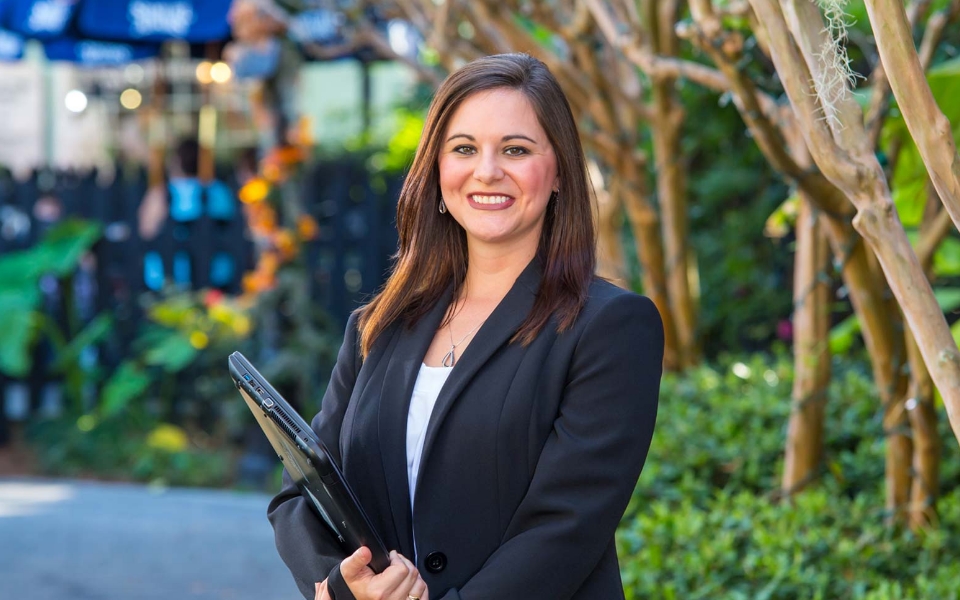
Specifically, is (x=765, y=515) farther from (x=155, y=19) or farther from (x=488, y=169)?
(x=155, y=19)

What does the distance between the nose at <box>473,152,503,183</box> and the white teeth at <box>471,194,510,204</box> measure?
0.04m

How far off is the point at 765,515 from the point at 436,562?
7.00 feet

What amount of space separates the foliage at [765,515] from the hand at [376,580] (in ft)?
5.53

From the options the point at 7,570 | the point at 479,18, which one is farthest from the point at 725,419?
the point at 7,570

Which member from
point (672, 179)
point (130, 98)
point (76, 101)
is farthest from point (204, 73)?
point (672, 179)

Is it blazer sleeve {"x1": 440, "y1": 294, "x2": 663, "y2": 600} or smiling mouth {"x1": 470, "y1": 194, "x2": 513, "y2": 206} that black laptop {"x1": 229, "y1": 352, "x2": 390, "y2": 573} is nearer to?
blazer sleeve {"x1": 440, "y1": 294, "x2": 663, "y2": 600}

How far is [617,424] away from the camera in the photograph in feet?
6.66

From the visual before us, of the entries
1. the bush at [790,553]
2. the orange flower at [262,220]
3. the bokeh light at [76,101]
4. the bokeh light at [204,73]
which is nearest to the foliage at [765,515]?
the bush at [790,553]

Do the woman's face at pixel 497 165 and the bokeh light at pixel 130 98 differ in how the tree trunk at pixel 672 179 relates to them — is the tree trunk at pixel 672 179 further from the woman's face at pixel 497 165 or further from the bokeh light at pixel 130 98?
the bokeh light at pixel 130 98

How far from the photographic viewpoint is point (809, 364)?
4.22 metres

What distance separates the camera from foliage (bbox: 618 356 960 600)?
3.52 meters

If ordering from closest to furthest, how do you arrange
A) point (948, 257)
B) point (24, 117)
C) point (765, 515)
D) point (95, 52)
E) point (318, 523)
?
1. point (318, 523)
2. point (765, 515)
3. point (948, 257)
4. point (95, 52)
5. point (24, 117)

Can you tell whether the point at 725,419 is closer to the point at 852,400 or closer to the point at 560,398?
the point at 852,400

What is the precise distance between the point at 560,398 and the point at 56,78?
15.5 metres
